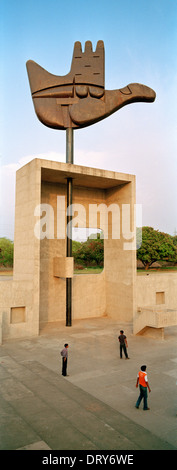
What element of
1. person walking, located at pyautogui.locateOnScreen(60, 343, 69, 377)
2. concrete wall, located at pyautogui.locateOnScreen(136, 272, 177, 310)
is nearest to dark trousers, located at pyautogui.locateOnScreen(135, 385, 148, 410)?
person walking, located at pyautogui.locateOnScreen(60, 343, 69, 377)

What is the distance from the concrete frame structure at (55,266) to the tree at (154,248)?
94.3ft

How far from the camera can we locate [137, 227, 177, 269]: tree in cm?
4941

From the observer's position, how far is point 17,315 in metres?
15.3

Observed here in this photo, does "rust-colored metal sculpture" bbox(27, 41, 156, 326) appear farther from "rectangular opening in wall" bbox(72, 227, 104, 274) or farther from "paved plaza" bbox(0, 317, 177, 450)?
"rectangular opening in wall" bbox(72, 227, 104, 274)

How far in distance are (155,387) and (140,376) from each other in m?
2.09

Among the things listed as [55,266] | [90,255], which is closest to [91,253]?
[90,255]

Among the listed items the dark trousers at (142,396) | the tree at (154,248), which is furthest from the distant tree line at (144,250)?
the dark trousers at (142,396)

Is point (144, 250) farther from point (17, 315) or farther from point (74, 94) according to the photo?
point (17, 315)

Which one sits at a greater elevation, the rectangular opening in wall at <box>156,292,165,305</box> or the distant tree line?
the distant tree line

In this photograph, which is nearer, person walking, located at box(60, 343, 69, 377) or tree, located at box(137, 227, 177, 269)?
person walking, located at box(60, 343, 69, 377)

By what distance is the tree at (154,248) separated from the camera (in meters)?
49.4

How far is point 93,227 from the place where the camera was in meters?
21.5

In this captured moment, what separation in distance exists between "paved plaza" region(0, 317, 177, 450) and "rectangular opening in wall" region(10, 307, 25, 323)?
1125 millimetres

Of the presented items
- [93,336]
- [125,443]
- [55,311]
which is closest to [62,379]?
[125,443]
